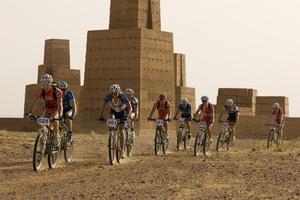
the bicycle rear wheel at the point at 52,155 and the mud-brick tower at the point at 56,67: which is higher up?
Result: the mud-brick tower at the point at 56,67

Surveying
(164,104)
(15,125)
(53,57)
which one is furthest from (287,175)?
(53,57)

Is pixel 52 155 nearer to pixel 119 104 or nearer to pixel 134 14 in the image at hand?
pixel 119 104

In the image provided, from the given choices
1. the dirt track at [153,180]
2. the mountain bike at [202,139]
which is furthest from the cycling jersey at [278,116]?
the dirt track at [153,180]

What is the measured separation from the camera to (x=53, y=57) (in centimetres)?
5934

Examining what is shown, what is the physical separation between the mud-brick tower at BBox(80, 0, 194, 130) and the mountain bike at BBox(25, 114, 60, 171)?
87.3 ft

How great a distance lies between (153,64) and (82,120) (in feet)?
18.9

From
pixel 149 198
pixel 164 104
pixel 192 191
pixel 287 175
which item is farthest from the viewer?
pixel 164 104

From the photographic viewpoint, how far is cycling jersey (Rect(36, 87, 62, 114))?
14750mm

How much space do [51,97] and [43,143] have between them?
4.11 ft

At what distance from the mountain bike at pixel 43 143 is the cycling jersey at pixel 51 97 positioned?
0.44 m

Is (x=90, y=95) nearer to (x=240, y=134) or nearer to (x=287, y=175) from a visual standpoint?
(x=240, y=134)

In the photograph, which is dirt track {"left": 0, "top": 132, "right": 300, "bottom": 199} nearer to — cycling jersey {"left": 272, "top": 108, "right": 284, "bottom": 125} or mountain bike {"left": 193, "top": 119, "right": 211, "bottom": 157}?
mountain bike {"left": 193, "top": 119, "right": 211, "bottom": 157}

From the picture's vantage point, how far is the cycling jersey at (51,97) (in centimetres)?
1475

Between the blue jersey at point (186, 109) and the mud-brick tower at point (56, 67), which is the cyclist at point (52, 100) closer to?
the blue jersey at point (186, 109)
